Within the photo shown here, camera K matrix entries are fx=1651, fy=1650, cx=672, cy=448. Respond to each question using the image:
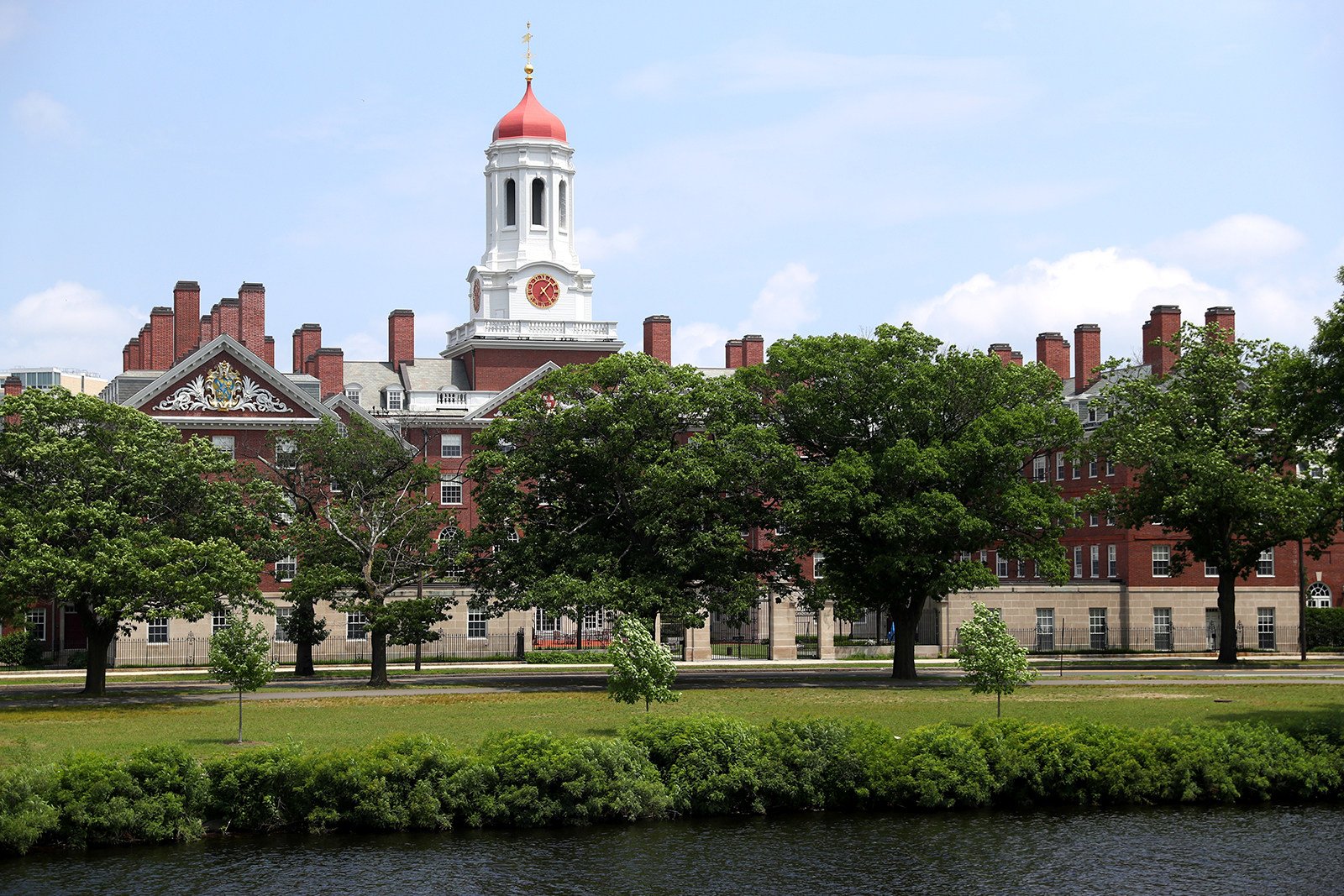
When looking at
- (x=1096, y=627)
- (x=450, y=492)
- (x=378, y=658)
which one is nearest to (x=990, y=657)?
(x=378, y=658)

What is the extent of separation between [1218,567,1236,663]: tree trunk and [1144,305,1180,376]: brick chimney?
715 inches

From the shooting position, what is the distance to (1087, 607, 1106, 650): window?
260 feet

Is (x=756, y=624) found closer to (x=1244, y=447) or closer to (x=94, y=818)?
(x=1244, y=447)

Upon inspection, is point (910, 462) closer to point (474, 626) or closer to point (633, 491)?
point (633, 491)

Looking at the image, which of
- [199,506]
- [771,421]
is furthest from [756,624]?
[199,506]

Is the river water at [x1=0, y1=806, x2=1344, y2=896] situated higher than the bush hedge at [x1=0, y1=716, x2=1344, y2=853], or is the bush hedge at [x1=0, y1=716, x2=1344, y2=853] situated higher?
the bush hedge at [x1=0, y1=716, x2=1344, y2=853]

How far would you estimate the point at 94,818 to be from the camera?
1132 inches

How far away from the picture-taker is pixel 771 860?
2866cm

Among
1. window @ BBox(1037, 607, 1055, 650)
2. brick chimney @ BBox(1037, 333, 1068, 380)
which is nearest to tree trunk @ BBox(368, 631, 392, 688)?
window @ BBox(1037, 607, 1055, 650)

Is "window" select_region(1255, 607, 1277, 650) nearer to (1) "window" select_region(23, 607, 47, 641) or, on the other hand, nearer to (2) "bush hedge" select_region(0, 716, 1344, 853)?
(2) "bush hedge" select_region(0, 716, 1344, 853)

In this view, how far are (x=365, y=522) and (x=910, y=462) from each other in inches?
717

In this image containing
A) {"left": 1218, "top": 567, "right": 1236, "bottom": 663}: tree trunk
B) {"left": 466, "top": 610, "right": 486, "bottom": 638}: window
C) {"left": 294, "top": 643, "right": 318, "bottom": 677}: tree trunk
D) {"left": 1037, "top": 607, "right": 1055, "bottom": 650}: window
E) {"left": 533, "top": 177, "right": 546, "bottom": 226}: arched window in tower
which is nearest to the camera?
{"left": 294, "top": 643, "right": 318, "bottom": 677}: tree trunk

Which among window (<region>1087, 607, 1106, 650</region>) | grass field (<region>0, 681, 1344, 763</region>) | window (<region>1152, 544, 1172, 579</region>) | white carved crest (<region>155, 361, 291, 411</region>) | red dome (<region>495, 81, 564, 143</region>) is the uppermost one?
red dome (<region>495, 81, 564, 143</region>)

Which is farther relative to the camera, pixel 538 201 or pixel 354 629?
pixel 538 201
